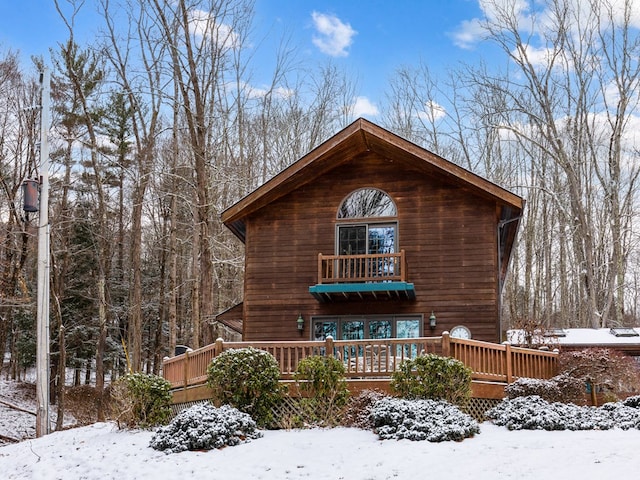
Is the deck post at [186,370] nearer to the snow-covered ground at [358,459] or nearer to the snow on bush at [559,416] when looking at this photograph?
the snow-covered ground at [358,459]

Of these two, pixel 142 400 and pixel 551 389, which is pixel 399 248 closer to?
pixel 551 389

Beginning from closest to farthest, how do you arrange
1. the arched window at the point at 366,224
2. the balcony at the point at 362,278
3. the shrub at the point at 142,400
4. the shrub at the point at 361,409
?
the shrub at the point at 361,409 < the shrub at the point at 142,400 < the balcony at the point at 362,278 < the arched window at the point at 366,224

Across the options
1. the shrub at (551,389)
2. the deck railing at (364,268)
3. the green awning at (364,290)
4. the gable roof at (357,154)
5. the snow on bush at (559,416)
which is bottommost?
the snow on bush at (559,416)

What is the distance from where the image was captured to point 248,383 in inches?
493

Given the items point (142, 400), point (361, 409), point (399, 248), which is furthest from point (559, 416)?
point (142, 400)

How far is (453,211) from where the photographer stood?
17.2 m

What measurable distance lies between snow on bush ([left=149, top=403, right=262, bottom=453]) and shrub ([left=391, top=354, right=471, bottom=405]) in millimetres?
2889

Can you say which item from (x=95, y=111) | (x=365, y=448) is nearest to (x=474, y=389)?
(x=365, y=448)

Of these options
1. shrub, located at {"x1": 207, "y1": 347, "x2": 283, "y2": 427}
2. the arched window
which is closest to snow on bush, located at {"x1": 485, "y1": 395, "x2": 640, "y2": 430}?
shrub, located at {"x1": 207, "y1": 347, "x2": 283, "y2": 427}

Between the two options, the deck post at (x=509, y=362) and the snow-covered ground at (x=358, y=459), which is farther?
the deck post at (x=509, y=362)

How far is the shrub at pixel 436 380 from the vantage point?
12.4 m

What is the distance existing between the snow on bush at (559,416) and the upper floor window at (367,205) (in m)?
6.50

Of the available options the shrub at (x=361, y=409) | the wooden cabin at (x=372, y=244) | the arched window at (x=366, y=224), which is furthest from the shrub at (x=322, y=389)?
the arched window at (x=366, y=224)

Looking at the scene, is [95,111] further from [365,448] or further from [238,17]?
[365,448]
